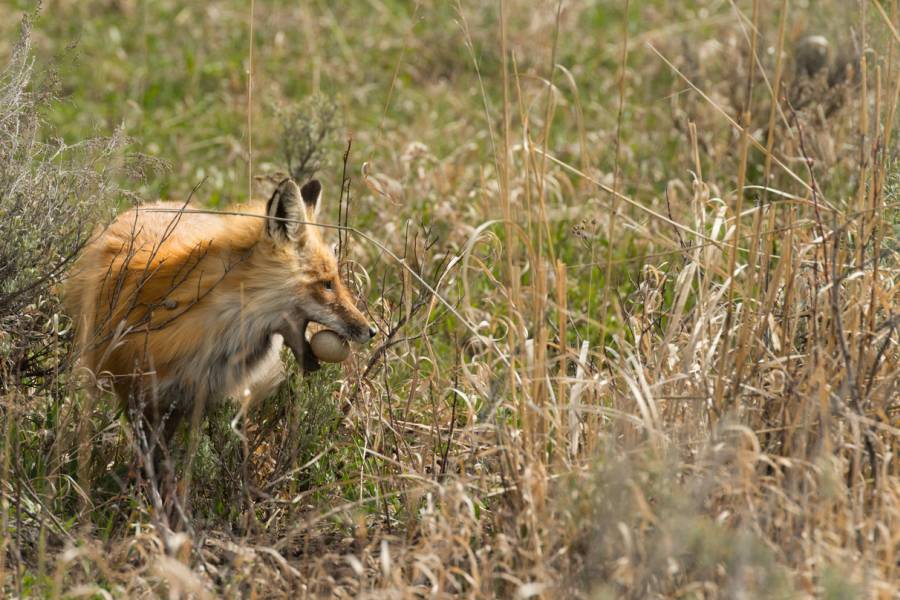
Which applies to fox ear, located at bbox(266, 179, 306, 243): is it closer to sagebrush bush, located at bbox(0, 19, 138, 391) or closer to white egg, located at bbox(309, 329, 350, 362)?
white egg, located at bbox(309, 329, 350, 362)

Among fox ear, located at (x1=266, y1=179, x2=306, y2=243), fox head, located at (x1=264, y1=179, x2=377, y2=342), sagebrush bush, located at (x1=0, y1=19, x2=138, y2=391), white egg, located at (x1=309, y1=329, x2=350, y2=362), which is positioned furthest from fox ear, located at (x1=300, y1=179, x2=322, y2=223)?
sagebrush bush, located at (x1=0, y1=19, x2=138, y2=391)

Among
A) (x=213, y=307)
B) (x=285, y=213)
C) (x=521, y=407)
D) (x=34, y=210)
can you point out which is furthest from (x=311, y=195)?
(x=521, y=407)

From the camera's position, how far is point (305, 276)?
15.2 feet

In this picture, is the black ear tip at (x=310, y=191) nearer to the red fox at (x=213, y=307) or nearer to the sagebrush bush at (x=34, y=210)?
the red fox at (x=213, y=307)

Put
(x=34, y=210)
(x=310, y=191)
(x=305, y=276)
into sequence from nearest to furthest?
(x=34, y=210) → (x=305, y=276) → (x=310, y=191)

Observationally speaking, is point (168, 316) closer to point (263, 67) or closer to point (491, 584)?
point (491, 584)

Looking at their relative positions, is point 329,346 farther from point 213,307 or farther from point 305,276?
point 213,307

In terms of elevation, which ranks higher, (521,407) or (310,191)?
(310,191)

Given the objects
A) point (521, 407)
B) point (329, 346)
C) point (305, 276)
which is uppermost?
point (305, 276)

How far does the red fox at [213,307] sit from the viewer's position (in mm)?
4539

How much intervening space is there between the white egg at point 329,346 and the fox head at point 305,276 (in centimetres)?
3

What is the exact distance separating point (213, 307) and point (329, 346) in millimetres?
483

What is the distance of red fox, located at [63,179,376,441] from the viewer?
454 cm

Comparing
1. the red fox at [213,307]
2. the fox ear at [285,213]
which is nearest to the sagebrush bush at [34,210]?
the red fox at [213,307]
